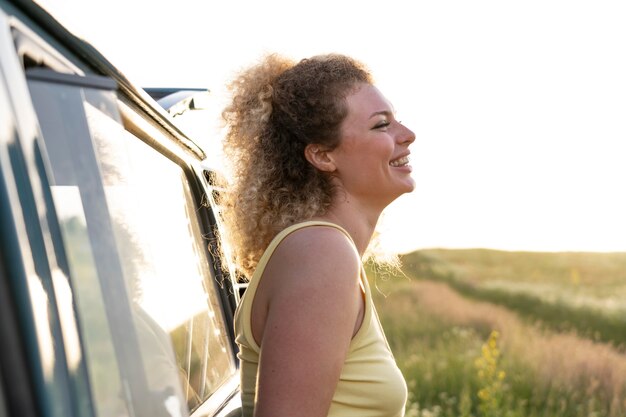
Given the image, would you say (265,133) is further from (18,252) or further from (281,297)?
(18,252)

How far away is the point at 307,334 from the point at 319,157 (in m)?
0.74

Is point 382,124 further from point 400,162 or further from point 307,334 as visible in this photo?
point 307,334

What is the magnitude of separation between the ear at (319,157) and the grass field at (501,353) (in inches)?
126

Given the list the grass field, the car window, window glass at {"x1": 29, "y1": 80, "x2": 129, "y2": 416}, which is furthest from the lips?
the grass field

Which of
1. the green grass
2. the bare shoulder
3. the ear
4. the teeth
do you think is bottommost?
the green grass

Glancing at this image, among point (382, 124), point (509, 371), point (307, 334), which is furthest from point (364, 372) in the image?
point (509, 371)

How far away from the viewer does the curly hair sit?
107 inches

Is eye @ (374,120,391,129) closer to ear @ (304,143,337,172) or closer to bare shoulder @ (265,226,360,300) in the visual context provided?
ear @ (304,143,337,172)

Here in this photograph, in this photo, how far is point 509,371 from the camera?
30.8ft

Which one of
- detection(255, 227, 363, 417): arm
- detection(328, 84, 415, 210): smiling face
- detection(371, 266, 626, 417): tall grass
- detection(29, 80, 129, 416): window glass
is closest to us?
detection(29, 80, 129, 416): window glass

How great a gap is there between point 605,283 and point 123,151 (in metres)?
14.0

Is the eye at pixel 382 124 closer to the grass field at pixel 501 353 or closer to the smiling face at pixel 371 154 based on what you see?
the smiling face at pixel 371 154

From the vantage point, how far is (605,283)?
48.7 ft

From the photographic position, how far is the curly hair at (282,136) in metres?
2.72
